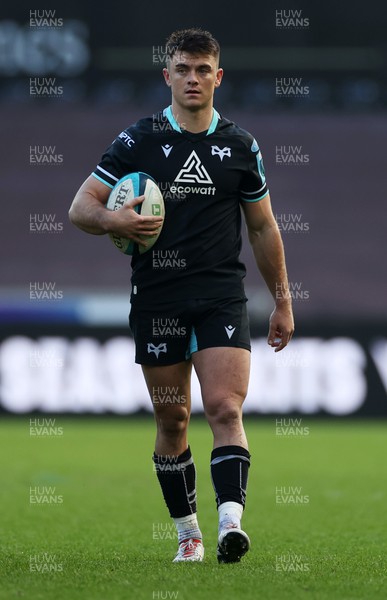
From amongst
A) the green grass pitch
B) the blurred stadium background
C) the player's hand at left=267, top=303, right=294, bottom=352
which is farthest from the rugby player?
the blurred stadium background

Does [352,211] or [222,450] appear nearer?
[222,450]

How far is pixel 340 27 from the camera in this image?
21141mm

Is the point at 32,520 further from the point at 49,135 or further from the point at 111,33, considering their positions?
the point at 49,135

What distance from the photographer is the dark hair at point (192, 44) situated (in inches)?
203

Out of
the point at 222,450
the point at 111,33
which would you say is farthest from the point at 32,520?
the point at 111,33

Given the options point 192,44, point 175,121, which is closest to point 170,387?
point 175,121

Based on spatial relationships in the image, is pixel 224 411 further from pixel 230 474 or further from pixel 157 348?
pixel 157 348

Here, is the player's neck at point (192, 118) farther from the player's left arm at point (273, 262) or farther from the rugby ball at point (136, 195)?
the player's left arm at point (273, 262)

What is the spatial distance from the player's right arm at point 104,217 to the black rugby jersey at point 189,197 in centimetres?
7

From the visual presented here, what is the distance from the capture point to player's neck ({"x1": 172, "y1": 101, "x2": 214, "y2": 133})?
5.25 metres

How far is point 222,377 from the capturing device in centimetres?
496

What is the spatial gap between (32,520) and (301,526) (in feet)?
5.30

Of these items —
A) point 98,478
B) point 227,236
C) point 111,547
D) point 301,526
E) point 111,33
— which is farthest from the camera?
point 111,33

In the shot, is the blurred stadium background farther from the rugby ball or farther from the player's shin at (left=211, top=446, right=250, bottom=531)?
the player's shin at (left=211, top=446, right=250, bottom=531)
